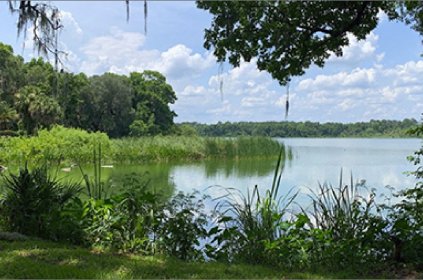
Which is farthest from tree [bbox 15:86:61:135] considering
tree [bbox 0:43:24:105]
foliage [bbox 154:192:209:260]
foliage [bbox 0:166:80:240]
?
foliage [bbox 154:192:209:260]

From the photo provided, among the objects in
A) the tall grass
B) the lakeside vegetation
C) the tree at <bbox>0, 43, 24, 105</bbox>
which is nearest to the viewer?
the lakeside vegetation

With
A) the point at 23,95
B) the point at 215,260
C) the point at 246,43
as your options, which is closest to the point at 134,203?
the point at 215,260

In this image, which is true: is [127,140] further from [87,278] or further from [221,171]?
[87,278]

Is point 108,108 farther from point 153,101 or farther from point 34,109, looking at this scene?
point 34,109

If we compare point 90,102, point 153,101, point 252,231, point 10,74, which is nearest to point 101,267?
point 252,231

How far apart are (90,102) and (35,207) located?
3494 centimetres

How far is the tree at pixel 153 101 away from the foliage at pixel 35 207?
3541cm

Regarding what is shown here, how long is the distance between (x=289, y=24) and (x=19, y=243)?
3.29 meters

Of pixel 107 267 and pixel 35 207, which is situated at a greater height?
pixel 35 207

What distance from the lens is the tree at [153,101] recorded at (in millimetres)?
41094

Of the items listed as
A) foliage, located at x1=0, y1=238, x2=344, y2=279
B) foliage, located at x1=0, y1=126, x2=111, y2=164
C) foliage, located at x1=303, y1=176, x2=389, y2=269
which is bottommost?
foliage, located at x1=0, y1=238, x2=344, y2=279

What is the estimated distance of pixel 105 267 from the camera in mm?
3232

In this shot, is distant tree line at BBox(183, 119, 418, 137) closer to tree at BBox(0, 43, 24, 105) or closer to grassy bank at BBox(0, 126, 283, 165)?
grassy bank at BBox(0, 126, 283, 165)

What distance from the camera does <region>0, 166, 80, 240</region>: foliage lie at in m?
4.04
